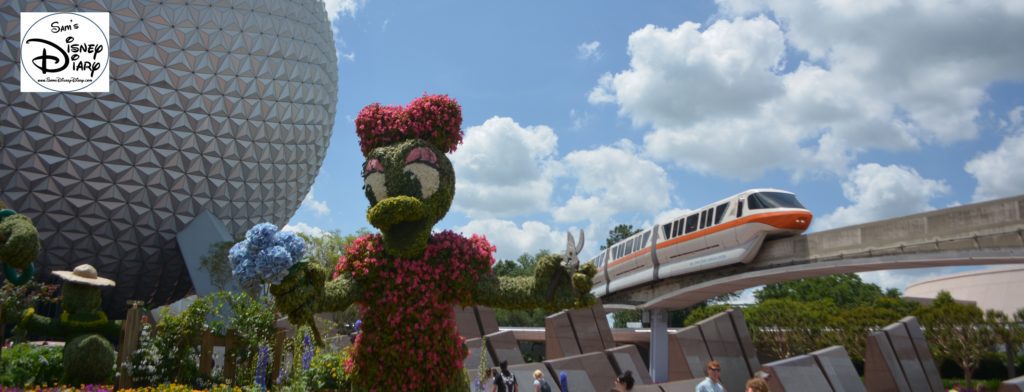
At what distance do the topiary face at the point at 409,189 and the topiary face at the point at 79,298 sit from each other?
10.2 meters

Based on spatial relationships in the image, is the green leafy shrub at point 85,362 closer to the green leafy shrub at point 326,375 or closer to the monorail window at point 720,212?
the green leafy shrub at point 326,375

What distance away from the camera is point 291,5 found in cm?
2417

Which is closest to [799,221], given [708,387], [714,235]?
[714,235]

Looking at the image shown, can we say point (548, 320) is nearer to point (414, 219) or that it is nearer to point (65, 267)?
point (414, 219)

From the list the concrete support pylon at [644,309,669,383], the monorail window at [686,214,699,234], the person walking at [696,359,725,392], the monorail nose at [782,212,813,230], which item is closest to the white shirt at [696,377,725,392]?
the person walking at [696,359,725,392]

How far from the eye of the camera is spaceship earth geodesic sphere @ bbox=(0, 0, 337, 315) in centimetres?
1977

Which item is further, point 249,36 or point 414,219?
point 249,36

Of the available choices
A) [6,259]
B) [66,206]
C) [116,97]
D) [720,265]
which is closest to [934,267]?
[720,265]

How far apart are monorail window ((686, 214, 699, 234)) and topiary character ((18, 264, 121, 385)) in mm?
14827

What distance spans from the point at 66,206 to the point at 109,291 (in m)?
4.51

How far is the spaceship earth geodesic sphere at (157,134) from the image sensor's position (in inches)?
778

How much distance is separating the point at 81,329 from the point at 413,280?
10.4 meters

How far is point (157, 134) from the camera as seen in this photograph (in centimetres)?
2072

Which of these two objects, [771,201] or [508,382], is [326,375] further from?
[771,201]
